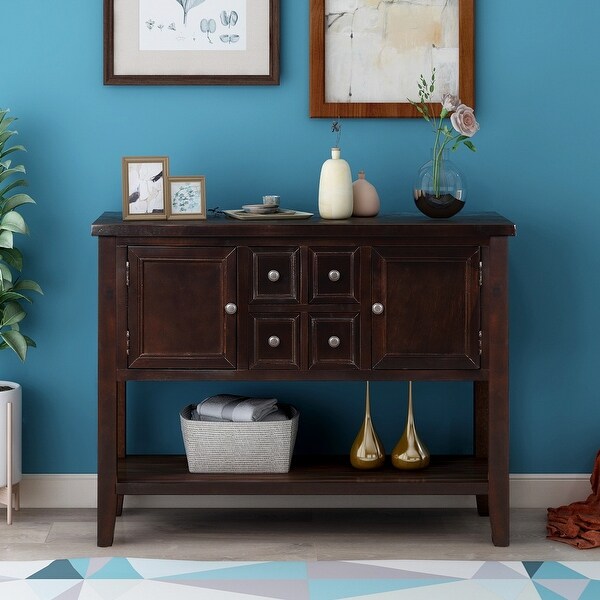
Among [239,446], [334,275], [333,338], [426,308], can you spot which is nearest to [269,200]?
[334,275]

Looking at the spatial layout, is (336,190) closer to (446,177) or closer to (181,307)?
(446,177)

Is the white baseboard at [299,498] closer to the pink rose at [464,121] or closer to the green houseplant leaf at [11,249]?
the green houseplant leaf at [11,249]

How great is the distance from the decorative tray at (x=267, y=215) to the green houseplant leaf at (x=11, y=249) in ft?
2.06

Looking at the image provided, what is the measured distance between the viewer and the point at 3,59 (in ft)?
10.3

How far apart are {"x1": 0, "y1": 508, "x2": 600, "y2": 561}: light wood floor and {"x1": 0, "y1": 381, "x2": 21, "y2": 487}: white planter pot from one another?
0.54 feet

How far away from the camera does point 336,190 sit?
2930 millimetres

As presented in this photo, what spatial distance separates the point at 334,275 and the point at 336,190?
0.27 m

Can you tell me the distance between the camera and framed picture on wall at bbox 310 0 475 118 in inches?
124

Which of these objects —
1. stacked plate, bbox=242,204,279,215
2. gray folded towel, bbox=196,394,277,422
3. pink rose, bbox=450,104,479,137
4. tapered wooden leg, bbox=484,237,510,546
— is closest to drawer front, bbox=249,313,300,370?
gray folded towel, bbox=196,394,277,422

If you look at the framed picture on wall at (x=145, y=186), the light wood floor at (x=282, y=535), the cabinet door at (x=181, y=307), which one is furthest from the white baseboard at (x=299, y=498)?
the framed picture on wall at (x=145, y=186)

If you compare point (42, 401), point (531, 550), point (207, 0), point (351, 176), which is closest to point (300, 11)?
point (207, 0)

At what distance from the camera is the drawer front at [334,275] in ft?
9.25

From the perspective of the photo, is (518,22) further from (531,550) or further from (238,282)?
(531,550)

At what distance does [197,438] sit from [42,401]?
62 centimetres
